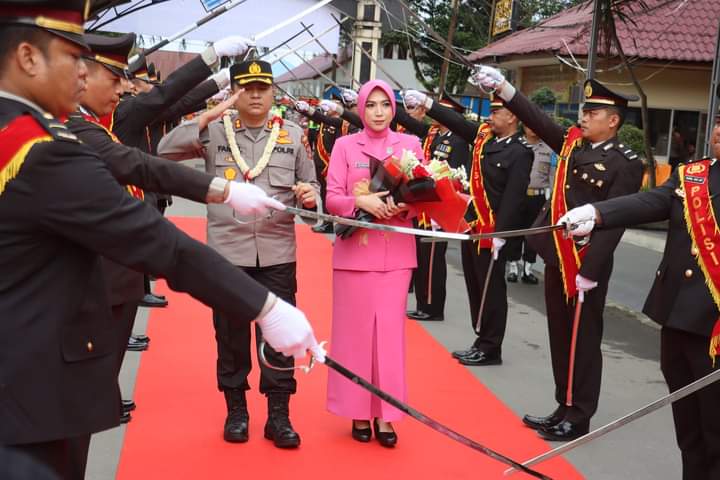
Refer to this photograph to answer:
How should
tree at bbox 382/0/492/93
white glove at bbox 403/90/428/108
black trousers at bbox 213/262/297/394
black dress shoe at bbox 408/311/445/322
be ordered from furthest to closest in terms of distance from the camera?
tree at bbox 382/0/492/93 < black dress shoe at bbox 408/311/445/322 < white glove at bbox 403/90/428/108 < black trousers at bbox 213/262/297/394

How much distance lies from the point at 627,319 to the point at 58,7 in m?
7.61

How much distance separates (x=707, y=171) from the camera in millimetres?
3846

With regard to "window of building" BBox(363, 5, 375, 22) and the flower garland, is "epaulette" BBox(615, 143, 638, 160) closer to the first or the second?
the flower garland

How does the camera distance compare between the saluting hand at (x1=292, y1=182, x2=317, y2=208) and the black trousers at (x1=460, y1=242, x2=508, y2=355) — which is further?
the black trousers at (x1=460, y1=242, x2=508, y2=355)

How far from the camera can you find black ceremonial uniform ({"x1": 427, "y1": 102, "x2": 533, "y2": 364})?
6691 mm

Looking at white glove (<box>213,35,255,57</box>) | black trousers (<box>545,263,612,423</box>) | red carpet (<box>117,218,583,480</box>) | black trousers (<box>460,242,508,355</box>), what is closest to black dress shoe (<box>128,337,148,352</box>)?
red carpet (<box>117,218,583,480</box>)

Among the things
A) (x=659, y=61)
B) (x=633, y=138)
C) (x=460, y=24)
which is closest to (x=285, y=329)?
(x=633, y=138)

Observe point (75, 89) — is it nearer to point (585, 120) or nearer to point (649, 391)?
point (585, 120)

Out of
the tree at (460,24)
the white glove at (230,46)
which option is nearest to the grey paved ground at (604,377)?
the white glove at (230,46)

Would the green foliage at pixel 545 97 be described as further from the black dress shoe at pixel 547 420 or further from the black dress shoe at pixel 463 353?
the black dress shoe at pixel 547 420

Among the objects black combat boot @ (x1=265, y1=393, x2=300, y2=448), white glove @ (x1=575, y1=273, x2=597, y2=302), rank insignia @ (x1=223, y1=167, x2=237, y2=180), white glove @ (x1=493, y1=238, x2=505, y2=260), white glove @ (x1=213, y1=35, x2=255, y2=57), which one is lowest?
black combat boot @ (x1=265, y1=393, x2=300, y2=448)

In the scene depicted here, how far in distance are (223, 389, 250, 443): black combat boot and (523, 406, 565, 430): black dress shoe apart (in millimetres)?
1681

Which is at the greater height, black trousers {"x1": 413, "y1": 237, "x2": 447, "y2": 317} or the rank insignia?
the rank insignia

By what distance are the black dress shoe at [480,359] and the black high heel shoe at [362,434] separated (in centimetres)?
188
